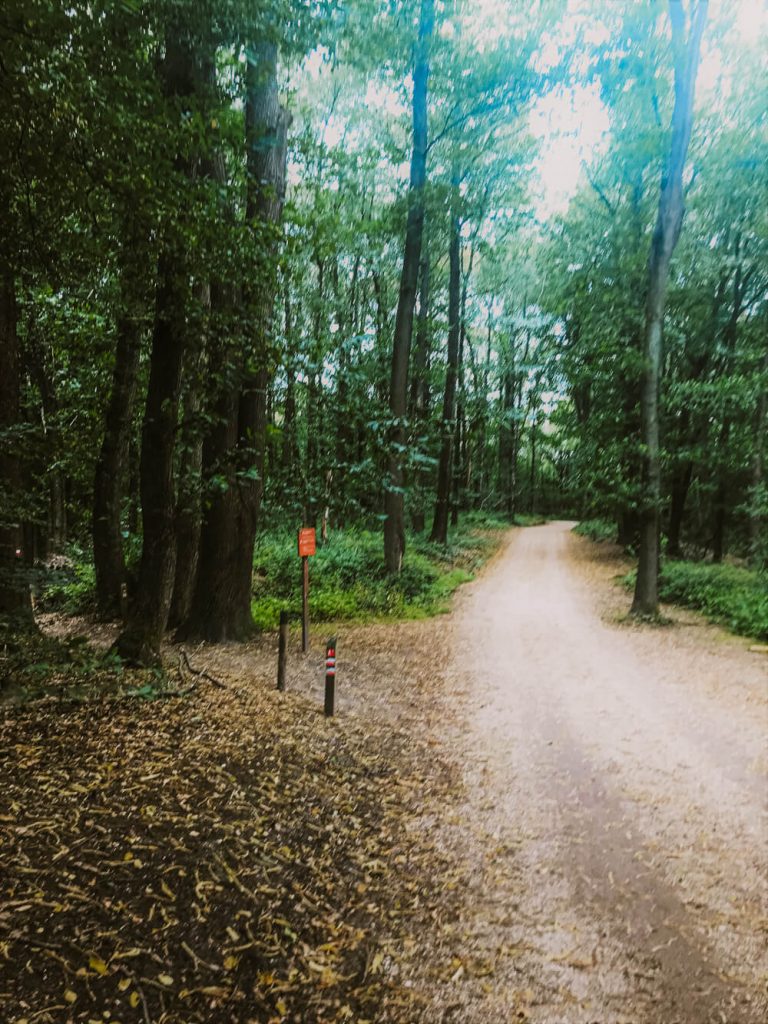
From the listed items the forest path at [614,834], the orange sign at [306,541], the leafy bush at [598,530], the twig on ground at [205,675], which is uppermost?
the orange sign at [306,541]

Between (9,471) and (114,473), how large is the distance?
3.42m

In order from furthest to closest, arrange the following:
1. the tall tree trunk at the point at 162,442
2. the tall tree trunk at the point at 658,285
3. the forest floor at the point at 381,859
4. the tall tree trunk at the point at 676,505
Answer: the tall tree trunk at the point at 676,505, the tall tree trunk at the point at 658,285, the tall tree trunk at the point at 162,442, the forest floor at the point at 381,859

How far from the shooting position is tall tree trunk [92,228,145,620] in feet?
29.4

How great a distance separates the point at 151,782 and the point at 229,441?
573 centimetres

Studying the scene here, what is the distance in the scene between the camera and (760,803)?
17.4 feet

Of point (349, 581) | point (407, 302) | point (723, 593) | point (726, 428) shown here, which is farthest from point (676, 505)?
point (349, 581)

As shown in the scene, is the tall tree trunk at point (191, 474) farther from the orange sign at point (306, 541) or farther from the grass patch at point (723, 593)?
the grass patch at point (723, 593)

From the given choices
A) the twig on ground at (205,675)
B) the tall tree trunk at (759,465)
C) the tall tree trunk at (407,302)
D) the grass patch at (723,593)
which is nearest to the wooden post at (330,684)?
the twig on ground at (205,675)

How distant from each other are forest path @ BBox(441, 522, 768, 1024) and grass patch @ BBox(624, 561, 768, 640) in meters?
1.80

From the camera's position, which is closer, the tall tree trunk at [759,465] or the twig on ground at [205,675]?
the twig on ground at [205,675]

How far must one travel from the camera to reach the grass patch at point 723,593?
460 inches

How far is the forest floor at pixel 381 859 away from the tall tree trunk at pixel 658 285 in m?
Result: 5.50

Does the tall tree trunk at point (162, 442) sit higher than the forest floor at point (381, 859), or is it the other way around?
the tall tree trunk at point (162, 442)

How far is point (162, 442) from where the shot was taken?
6418 millimetres
